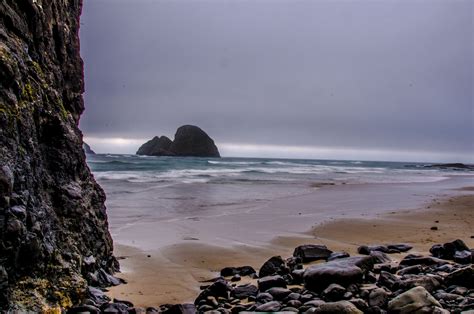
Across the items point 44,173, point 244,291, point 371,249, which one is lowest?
point 244,291

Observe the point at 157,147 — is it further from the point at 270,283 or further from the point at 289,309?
the point at 289,309

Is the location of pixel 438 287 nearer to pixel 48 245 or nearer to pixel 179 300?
pixel 179 300

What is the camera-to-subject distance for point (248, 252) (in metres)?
8.18

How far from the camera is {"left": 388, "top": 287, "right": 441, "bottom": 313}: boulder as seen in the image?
428cm

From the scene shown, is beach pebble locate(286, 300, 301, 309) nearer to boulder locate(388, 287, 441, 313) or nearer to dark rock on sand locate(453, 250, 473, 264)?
boulder locate(388, 287, 441, 313)

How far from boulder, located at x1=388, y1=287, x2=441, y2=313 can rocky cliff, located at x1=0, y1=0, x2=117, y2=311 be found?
3.68m

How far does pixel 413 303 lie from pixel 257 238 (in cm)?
Answer: 537

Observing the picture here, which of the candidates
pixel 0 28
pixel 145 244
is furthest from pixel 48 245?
pixel 145 244

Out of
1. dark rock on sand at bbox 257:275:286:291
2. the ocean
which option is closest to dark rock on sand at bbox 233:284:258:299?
dark rock on sand at bbox 257:275:286:291

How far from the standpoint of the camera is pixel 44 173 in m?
5.13

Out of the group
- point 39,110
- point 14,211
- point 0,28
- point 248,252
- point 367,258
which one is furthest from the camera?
point 248,252

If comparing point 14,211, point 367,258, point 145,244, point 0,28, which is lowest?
point 145,244

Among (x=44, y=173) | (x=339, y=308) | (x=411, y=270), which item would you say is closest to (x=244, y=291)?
(x=339, y=308)

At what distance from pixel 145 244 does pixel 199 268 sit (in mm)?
2152
